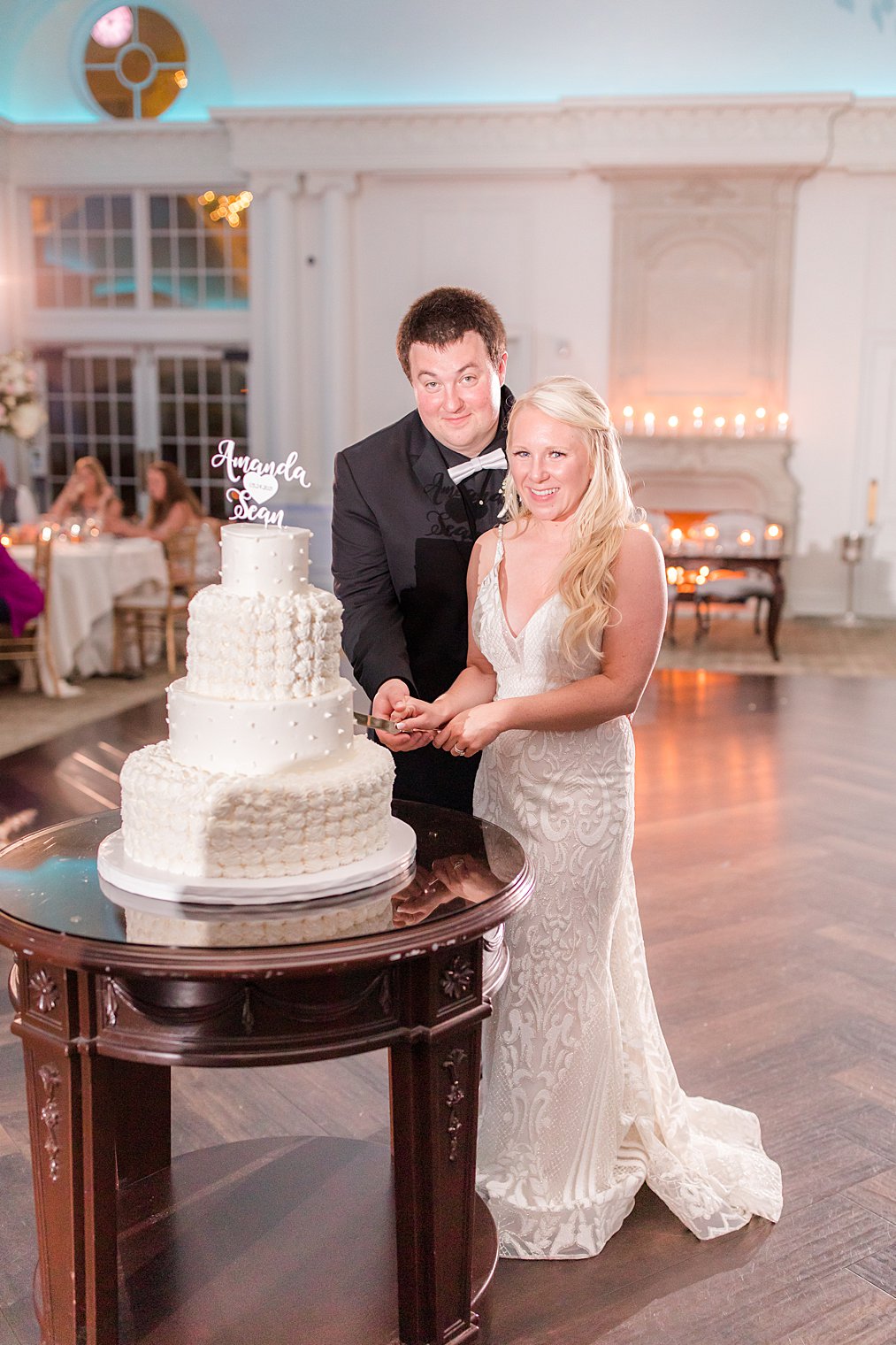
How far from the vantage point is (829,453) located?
12.2 metres

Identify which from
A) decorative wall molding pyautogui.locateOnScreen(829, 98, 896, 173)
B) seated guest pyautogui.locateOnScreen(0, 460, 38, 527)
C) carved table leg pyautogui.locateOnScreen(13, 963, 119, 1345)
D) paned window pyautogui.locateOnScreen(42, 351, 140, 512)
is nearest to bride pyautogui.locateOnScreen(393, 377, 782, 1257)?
carved table leg pyautogui.locateOnScreen(13, 963, 119, 1345)

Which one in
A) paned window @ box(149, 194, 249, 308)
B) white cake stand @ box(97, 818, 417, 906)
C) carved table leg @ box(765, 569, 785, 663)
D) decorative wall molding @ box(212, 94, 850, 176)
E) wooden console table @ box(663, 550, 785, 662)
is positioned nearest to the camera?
white cake stand @ box(97, 818, 417, 906)

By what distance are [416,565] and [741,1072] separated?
1.60m

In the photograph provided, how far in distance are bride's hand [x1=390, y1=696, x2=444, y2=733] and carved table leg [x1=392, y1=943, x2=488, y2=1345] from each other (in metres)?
0.56

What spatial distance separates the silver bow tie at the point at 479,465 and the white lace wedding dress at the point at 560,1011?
33 cm

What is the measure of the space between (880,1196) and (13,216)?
43.4ft

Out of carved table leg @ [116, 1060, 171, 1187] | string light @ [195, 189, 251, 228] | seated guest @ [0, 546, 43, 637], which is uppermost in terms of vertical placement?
string light @ [195, 189, 251, 228]

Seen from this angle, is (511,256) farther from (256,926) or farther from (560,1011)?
(256,926)

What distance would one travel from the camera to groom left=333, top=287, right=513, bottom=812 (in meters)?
2.86

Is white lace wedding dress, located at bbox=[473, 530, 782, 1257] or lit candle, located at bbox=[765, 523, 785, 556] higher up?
lit candle, located at bbox=[765, 523, 785, 556]

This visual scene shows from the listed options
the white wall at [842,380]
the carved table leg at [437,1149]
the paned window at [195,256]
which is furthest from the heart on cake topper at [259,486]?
the paned window at [195,256]

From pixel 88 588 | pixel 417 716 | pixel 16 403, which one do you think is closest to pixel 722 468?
pixel 88 588

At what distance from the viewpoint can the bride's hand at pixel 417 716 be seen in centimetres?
238

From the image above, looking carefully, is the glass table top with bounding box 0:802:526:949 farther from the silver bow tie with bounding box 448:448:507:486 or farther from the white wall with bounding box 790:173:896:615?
the white wall with bounding box 790:173:896:615
